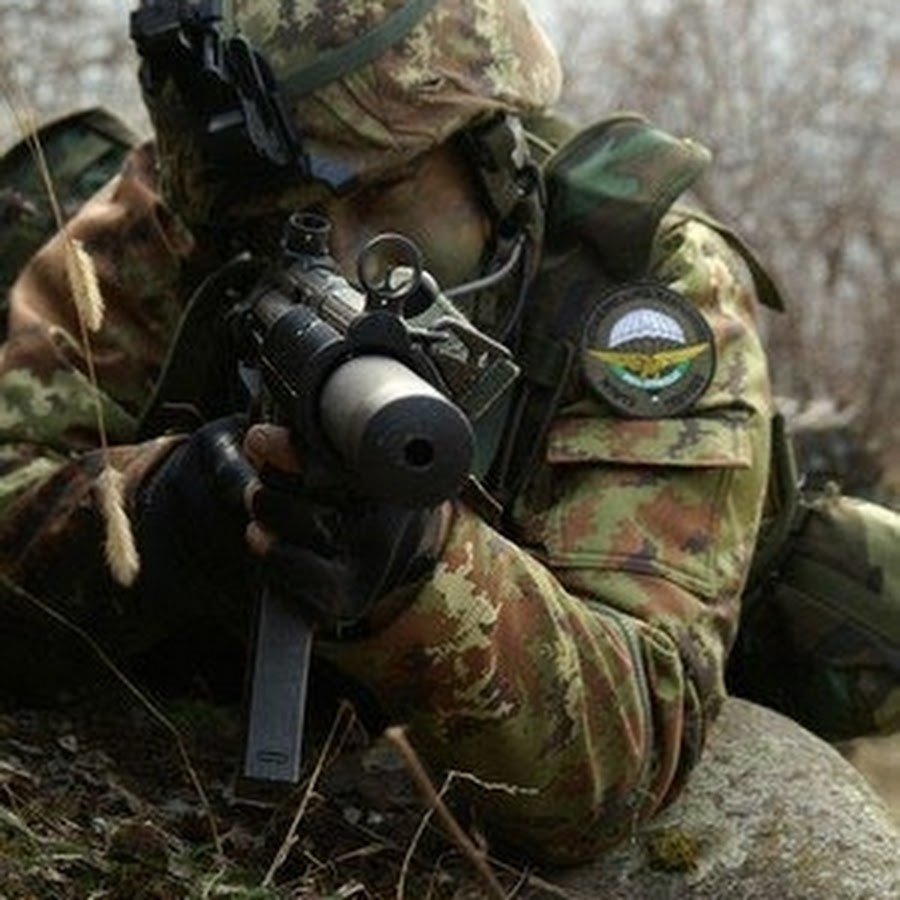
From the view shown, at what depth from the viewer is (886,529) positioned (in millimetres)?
4051

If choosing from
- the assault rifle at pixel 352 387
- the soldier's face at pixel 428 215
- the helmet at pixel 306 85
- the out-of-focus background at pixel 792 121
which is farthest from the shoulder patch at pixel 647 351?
the out-of-focus background at pixel 792 121

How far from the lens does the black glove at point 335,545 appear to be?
2.56m

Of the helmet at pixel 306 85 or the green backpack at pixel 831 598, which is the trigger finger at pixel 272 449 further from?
the green backpack at pixel 831 598

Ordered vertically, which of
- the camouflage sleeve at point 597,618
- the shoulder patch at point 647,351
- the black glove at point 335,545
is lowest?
the camouflage sleeve at point 597,618

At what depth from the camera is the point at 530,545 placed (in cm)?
348

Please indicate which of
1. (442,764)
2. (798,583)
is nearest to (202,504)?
A: (442,764)

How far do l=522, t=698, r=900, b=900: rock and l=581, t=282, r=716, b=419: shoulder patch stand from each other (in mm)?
594

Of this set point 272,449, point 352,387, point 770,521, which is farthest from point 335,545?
point 770,521

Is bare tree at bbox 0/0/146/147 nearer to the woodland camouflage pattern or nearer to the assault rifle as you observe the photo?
the woodland camouflage pattern

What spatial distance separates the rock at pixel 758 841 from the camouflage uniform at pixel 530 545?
0.29 feet

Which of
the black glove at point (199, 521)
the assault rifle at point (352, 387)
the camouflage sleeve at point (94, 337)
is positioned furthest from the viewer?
the camouflage sleeve at point (94, 337)

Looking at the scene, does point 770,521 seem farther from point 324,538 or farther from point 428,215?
point 324,538

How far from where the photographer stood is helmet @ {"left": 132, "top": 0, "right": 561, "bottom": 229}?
3234mm

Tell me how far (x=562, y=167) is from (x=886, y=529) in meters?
0.89
